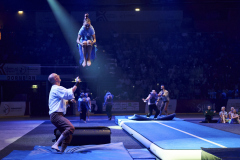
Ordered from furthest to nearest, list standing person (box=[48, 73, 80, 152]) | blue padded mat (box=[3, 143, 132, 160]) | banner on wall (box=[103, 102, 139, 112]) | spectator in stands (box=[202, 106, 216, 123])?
banner on wall (box=[103, 102, 139, 112])
spectator in stands (box=[202, 106, 216, 123])
standing person (box=[48, 73, 80, 152])
blue padded mat (box=[3, 143, 132, 160])

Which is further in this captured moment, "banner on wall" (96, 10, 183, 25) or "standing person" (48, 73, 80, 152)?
"banner on wall" (96, 10, 183, 25)

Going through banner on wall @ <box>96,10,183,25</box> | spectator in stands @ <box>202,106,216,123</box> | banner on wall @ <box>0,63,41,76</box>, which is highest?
banner on wall @ <box>96,10,183,25</box>

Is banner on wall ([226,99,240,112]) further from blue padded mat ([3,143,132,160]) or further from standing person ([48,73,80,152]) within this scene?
standing person ([48,73,80,152])

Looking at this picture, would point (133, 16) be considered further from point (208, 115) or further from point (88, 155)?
point (88, 155)

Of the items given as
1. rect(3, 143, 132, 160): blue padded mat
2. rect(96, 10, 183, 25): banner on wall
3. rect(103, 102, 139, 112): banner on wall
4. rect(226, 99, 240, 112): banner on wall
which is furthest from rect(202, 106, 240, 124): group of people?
rect(96, 10, 183, 25): banner on wall

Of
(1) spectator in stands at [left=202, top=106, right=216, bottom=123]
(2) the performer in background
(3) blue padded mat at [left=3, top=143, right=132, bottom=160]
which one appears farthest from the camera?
(1) spectator in stands at [left=202, top=106, right=216, bottom=123]

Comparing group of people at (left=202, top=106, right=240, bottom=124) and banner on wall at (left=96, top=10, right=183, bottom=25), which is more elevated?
banner on wall at (left=96, top=10, right=183, bottom=25)

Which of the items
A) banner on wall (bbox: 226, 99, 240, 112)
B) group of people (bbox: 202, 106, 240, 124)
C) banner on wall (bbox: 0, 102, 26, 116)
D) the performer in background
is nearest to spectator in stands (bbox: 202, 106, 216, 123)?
group of people (bbox: 202, 106, 240, 124)

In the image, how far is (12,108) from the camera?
79.0 feet

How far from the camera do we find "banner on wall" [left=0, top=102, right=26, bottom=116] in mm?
23812

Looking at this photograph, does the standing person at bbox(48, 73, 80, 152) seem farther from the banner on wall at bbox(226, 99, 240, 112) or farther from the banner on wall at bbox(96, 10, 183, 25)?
the banner on wall at bbox(96, 10, 183, 25)

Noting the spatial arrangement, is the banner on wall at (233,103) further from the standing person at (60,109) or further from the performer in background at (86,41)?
the standing person at (60,109)

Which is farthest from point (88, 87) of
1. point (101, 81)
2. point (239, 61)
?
point (239, 61)

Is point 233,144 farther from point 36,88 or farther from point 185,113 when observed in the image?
point 36,88
